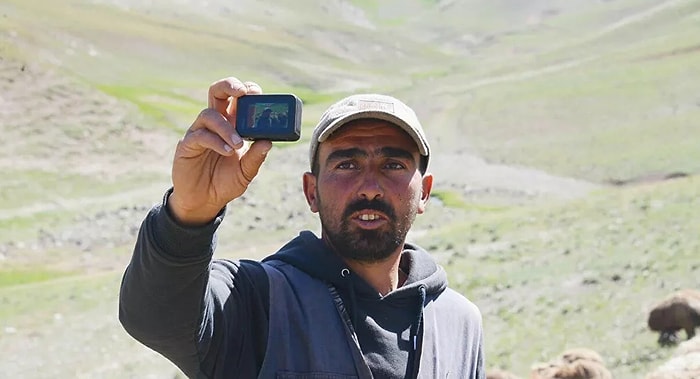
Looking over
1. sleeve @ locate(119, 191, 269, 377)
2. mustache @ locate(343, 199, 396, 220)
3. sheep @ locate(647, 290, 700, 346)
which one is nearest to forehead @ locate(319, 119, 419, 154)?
mustache @ locate(343, 199, 396, 220)

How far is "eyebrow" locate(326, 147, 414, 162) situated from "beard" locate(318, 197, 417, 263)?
22 centimetres

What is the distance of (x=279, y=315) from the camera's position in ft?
12.0

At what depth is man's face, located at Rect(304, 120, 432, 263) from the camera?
389 cm

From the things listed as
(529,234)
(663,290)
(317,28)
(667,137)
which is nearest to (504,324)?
(663,290)

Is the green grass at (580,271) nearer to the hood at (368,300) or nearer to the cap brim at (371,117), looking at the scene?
the hood at (368,300)

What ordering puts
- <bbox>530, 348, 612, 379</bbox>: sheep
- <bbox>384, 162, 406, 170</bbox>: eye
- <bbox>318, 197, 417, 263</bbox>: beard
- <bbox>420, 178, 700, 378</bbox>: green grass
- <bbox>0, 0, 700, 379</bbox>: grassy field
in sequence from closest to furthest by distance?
<bbox>318, 197, 417, 263</bbox>: beard < <bbox>384, 162, 406, 170</bbox>: eye < <bbox>530, 348, 612, 379</bbox>: sheep < <bbox>420, 178, 700, 378</bbox>: green grass < <bbox>0, 0, 700, 379</bbox>: grassy field

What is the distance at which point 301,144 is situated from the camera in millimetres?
55562

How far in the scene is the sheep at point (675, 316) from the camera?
44.4 ft

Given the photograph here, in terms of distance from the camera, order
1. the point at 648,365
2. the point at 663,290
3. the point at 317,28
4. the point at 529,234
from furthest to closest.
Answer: the point at 317,28, the point at 529,234, the point at 663,290, the point at 648,365

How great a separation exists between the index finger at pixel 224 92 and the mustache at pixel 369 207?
0.68m

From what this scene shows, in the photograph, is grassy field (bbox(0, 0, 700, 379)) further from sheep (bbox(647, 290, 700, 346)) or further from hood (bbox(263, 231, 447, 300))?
hood (bbox(263, 231, 447, 300))

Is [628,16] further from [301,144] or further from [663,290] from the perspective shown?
[663,290]

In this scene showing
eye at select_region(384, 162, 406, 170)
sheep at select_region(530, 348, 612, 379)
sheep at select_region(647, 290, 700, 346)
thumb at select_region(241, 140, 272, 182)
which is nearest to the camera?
thumb at select_region(241, 140, 272, 182)

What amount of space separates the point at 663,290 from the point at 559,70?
76.4 metres
